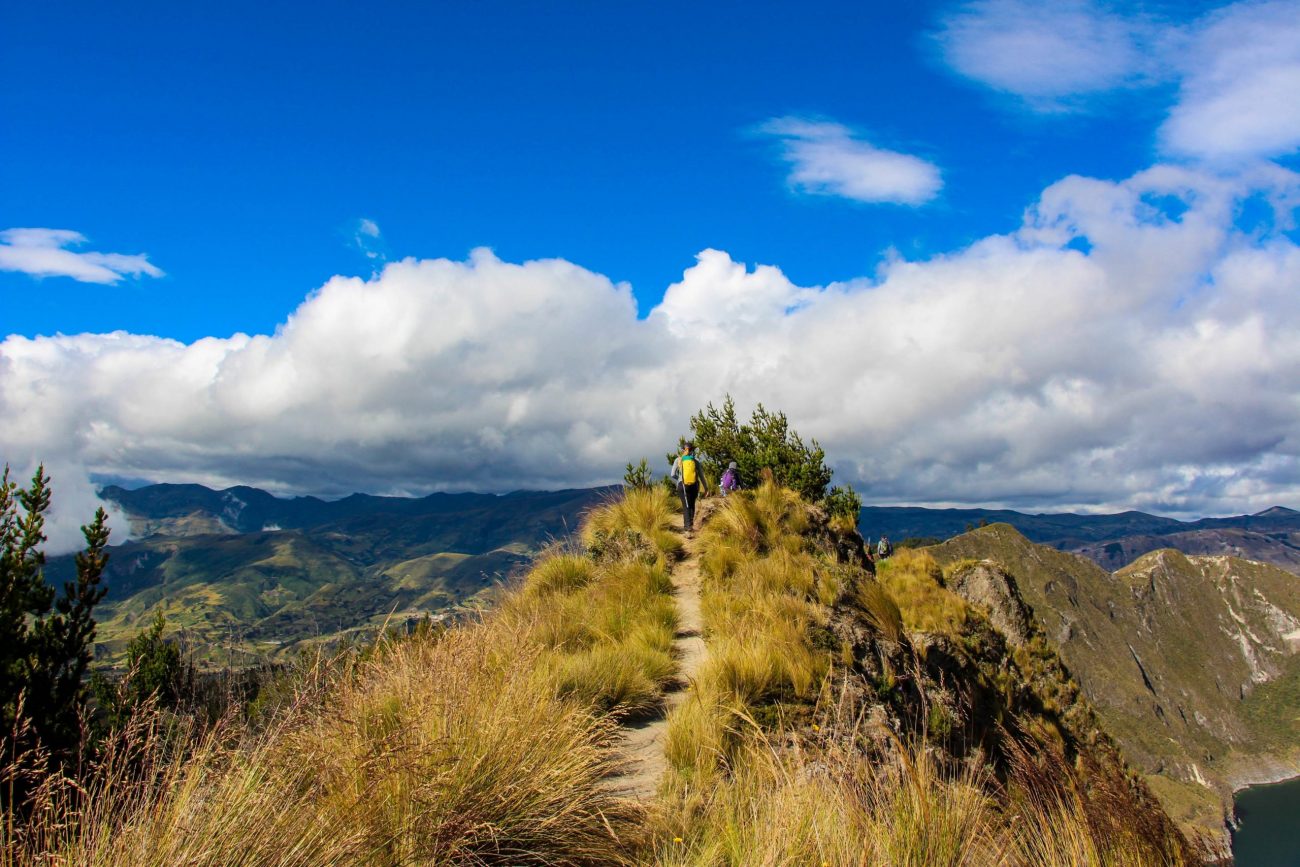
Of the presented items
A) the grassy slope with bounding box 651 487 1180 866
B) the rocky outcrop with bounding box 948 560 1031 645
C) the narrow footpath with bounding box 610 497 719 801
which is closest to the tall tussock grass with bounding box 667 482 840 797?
the grassy slope with bounding box 651 487 1180 866

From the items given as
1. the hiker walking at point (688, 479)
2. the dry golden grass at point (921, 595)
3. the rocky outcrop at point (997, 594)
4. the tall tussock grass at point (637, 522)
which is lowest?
the rocky outcrop at point (997, 594)

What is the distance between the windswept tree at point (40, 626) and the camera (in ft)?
30.2

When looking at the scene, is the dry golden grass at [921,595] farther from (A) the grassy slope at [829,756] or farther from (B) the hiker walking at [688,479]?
(B) the hiker walking at [688,479]

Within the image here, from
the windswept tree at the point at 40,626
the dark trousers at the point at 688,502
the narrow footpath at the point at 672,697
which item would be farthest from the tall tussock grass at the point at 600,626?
the windswept tree at the point at 40,626

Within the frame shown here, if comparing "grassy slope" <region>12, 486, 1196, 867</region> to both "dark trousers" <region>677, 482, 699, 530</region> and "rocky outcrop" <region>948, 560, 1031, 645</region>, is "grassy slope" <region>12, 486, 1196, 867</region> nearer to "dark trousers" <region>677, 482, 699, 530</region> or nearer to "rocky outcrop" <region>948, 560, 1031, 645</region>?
"dark trousers" <region>677, 482, 699, 530</region>

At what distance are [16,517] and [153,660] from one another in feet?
28.7

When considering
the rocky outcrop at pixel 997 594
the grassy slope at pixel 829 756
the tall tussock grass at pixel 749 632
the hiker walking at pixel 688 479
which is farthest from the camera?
the rocky outcrop at pixel 997 594

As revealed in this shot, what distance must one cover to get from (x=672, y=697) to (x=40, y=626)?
10192 mm

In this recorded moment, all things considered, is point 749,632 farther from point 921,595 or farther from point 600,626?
point 921,595

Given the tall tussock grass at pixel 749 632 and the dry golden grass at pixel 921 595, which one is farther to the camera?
the dry golden grass at pixel 921 595

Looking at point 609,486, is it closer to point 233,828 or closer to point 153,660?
point 153,660

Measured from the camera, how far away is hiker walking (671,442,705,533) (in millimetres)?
17734

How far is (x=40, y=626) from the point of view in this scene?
11500 mm

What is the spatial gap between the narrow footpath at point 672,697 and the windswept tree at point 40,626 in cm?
630
